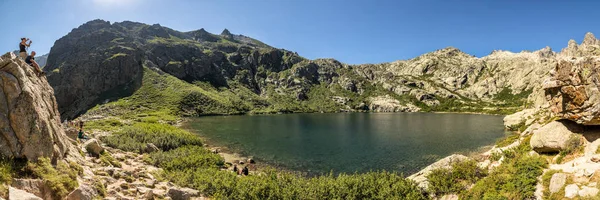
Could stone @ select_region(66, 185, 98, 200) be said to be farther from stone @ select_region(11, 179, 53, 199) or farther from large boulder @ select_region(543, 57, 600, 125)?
large boulder @ select_region(543, 57, 600, 125)

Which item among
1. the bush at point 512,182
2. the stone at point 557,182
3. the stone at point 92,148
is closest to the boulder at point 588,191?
the stone at point 557,182

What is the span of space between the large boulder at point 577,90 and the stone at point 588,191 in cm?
647

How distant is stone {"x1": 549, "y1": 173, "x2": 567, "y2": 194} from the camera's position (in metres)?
16.2

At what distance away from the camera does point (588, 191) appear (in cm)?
1459

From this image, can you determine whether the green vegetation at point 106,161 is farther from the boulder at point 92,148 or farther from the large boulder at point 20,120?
the large boulder at point 20,120

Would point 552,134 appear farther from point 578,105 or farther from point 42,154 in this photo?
point 42,154

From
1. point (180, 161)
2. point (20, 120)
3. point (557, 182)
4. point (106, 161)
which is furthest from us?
point (180, 161)

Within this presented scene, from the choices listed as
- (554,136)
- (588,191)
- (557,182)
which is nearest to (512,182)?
(557,182)

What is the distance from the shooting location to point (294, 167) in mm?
48312

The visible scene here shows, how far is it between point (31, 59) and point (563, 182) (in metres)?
37.4

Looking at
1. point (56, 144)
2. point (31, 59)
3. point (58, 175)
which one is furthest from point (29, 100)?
point (31, 59)

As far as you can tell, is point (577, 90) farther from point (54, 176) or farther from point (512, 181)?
point (54, 176)

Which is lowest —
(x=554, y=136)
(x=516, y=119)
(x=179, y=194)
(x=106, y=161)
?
(x=179, y=194)

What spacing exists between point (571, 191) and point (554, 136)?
7418 millimetres
